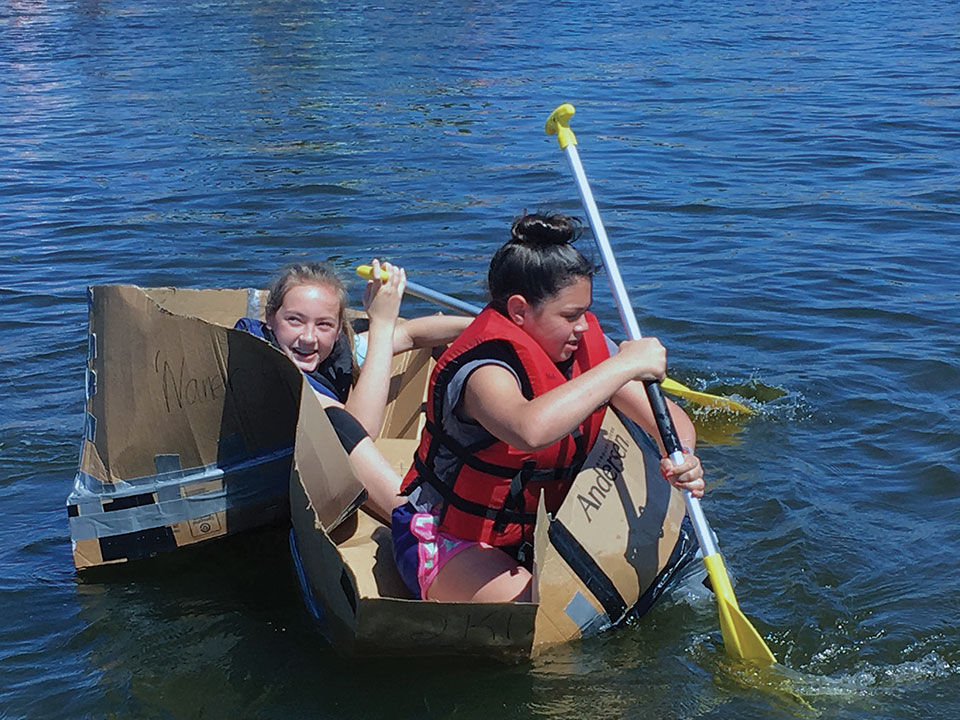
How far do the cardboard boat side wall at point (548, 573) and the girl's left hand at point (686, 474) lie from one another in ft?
0.59

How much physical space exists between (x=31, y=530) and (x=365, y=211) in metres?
4.53

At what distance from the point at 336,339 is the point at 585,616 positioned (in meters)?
1.30

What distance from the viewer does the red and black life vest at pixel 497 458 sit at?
3162mm

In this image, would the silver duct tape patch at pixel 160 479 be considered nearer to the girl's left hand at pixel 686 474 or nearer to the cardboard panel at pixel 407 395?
the cardboard panel at pixel 407 395

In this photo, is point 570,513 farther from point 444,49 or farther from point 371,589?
point 444,49

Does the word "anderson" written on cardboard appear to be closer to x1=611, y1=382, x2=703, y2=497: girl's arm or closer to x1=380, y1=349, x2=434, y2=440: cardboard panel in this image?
x1=611, y1=382, x2=703, y2=497: girl's arm

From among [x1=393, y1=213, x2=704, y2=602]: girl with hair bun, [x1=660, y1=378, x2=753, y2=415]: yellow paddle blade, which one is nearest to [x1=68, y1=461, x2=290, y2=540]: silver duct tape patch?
[x1=393, y1=213, x2=704, y2=602]: girl with hair bun

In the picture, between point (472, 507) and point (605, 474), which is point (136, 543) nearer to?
point (472, 507)

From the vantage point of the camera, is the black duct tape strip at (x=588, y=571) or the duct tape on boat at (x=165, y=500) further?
the duct tape on boat at (x=165, y=500)

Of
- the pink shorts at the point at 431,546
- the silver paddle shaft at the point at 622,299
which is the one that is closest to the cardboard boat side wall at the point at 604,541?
the silver paddle shaft at the point at 622,299

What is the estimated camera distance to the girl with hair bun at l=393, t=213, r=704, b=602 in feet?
10.0

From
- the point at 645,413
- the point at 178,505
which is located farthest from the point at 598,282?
the point at 178,505

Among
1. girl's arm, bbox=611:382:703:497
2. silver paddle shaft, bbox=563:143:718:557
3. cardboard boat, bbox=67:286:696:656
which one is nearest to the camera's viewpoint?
cardboard boat, bbox=67:286:696:656

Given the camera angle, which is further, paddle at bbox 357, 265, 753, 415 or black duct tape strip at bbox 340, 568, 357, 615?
paddle at bbox 357, 265, 753, 415
